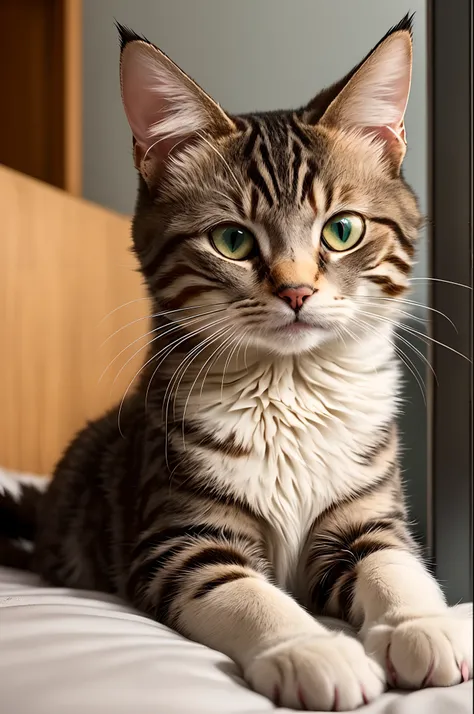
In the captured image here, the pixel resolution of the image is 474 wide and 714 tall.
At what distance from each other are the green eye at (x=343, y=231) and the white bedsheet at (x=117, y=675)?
453mm

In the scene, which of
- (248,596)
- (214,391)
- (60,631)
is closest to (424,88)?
(214,391)

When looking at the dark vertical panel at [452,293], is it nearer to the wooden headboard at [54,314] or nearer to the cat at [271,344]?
the cat at [271,344]

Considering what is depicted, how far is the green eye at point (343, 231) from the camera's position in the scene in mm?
826

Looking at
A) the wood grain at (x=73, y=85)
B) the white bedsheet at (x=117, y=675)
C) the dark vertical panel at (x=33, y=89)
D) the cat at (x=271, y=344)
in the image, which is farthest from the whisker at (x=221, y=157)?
the dark vertical panel at (x=33, y=89)

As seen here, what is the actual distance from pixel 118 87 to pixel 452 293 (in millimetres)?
702

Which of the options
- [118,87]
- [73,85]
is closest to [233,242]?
[118,87]

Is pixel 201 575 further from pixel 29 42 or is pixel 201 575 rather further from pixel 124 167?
pixel 29 42

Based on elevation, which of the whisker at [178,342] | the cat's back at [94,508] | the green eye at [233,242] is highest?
the green eye at [233,242]

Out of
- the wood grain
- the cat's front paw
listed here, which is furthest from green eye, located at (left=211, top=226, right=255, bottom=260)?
the wood grain

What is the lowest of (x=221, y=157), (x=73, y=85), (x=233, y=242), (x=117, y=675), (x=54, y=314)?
(x=117, y=675)

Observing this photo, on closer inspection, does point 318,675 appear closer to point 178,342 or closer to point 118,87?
point 178,342

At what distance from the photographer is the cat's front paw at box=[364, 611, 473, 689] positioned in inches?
22.1

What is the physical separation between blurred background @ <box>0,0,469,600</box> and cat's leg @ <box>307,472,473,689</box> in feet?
0.86

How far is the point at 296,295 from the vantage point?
767 mm
